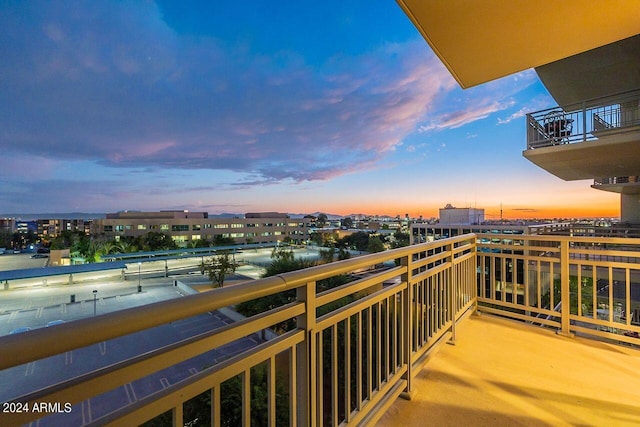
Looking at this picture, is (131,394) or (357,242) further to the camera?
(357,242)

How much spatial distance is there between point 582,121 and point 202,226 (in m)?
54.3

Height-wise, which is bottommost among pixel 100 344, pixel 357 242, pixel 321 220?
pixel 357 242

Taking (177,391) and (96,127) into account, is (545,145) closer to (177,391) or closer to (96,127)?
(177,391)

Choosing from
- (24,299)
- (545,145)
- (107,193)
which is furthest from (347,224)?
(545,145)

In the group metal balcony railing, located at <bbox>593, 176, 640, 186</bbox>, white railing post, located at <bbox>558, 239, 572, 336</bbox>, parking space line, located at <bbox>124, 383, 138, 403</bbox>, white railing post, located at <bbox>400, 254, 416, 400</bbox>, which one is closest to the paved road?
parking space line, located at <bbox>124, 383, 138, 403</bbox>

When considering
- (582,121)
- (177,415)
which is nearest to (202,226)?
(582,121)

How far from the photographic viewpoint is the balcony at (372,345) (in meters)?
0.62

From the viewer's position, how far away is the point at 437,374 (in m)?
2.20

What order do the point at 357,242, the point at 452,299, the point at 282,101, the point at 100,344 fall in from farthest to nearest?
1. the point at 357,242
2. the point at 282,101
3. the point at 100,344
4. the point at 452,299

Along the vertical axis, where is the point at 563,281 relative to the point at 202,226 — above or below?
above

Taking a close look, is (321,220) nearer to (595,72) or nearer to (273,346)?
(595,72)

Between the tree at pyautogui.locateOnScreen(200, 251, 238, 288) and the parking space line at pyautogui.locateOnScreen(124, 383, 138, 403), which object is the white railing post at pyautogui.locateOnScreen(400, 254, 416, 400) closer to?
the parking space line at pyautogui.locateOnScreen(124, 383, 138, 403)

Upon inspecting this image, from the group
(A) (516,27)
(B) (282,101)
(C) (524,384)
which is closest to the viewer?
(C) (524,384)

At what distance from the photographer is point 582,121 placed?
17.9ft
